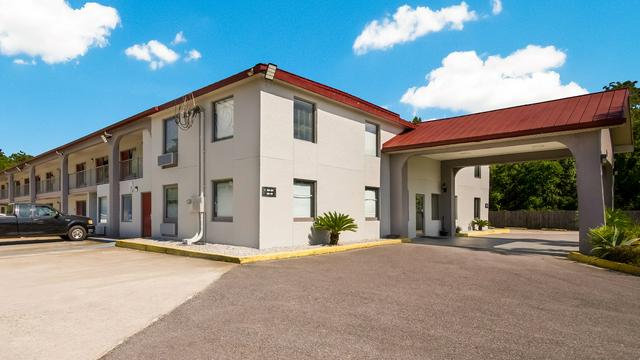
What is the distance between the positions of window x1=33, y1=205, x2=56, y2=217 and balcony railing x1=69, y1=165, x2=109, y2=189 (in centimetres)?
410

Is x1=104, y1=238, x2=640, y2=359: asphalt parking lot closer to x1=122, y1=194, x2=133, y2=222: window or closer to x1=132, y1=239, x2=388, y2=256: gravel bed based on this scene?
x1=132, y1=239, x2=388, y2=256: gravel bed

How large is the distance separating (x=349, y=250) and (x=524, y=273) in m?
5.58

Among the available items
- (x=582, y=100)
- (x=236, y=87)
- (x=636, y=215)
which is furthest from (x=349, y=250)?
(x=636, y=215)

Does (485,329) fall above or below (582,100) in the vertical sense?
below

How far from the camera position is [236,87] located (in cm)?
1314

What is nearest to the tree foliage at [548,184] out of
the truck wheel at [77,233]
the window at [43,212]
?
the truck wheel at [77,233]

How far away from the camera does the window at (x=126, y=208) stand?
1902cm

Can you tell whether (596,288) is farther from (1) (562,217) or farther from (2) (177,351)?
(1) (562,217)

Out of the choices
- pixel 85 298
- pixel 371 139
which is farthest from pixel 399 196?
pixel 85 298

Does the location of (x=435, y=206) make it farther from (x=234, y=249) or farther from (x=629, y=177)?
(x=629, y=177)

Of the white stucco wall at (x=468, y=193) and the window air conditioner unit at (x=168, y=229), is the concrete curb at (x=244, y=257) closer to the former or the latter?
the window air conditioner unit at (x=168, y=229)

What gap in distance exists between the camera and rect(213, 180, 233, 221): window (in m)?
13.3

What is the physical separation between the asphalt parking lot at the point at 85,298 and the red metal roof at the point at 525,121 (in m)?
10.0

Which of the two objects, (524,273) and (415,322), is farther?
(524,273)
